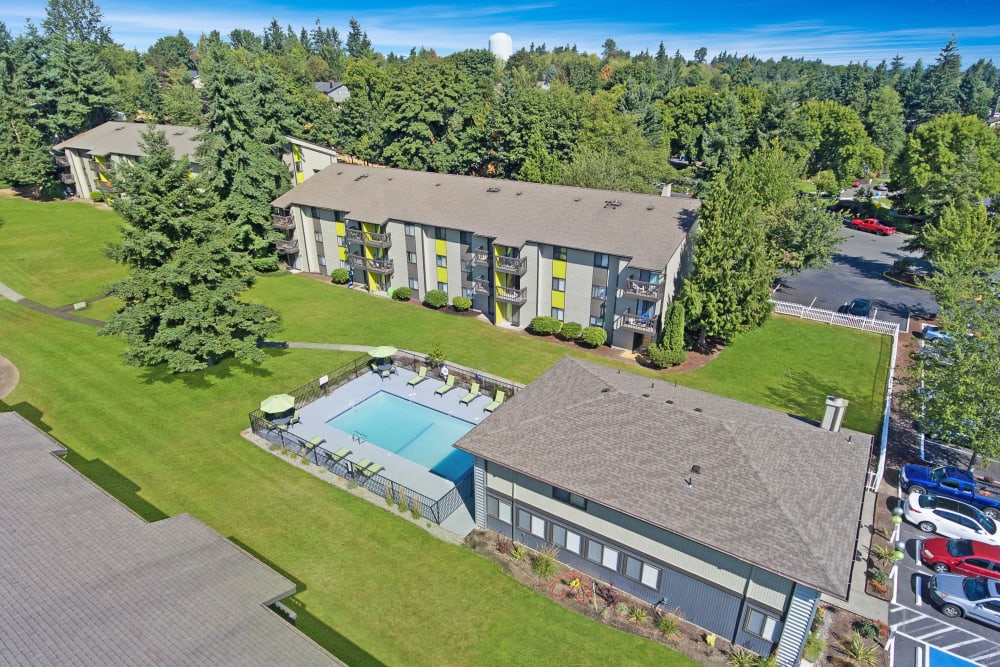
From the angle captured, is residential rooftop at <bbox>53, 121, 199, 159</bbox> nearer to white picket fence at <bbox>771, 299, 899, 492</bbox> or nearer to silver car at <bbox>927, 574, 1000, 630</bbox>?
white picket fence at <bbox>771, 299, 899, 492</bbox>

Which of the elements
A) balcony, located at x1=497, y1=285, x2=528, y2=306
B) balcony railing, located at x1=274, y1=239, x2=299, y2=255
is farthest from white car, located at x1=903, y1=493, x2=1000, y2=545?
balcony railing, located at x1=274, y1=239, x2=299, y2=255

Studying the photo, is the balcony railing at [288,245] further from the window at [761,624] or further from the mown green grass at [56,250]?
the window at [761,624]

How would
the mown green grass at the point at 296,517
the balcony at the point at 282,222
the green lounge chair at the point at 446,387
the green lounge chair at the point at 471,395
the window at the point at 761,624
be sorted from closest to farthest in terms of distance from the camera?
the window at the point at 761,624, the mown green grass at the point at 296,517, the green lounge chair at the point at 471,395, the green lounge chair at the point at 446,387, the balcony at the point at 282,222

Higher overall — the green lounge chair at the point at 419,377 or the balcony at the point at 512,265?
the balcony at the point at 512,265

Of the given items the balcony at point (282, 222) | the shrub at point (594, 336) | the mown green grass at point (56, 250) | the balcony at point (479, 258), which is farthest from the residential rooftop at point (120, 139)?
the shrub at point (594, 336)

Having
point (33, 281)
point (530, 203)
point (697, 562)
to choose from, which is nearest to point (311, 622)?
point (697, 562)

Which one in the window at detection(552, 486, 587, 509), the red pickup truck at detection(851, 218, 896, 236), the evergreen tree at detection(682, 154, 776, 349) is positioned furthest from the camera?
the red pickup truck at detection(851, 218, 896, 236)

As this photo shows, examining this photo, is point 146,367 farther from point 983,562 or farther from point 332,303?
point 983,562
